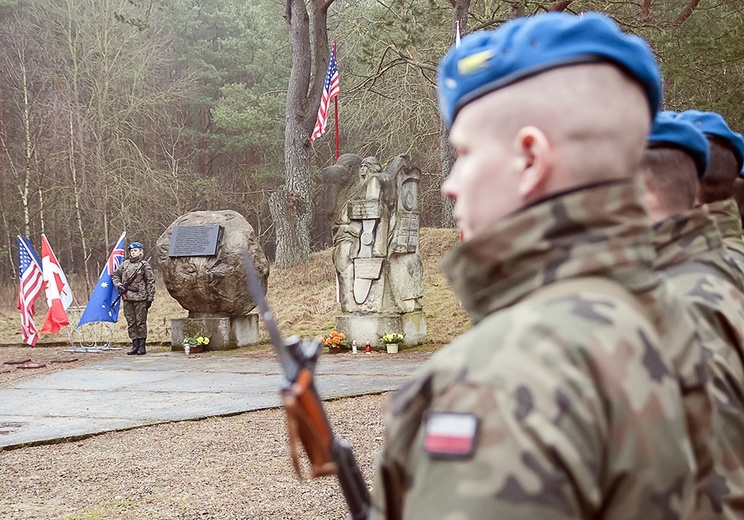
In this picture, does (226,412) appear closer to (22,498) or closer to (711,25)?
(22,498)

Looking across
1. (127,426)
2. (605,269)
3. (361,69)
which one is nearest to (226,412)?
(127,426)

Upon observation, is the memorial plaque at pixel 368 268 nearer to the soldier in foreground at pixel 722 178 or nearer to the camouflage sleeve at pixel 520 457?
the soldier in foreground at pixel 722 178

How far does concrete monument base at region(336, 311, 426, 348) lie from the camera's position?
483 inches

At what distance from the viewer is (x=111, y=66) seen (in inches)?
1109

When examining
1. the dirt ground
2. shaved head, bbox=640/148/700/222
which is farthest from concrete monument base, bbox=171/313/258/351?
shaved head, bbox=640/148/700/222

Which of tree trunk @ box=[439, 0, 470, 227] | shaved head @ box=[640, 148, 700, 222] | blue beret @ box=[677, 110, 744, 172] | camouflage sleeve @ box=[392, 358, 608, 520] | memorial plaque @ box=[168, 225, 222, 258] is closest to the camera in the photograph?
camouflage sleeve @ box=[392, 358, 608, 520]

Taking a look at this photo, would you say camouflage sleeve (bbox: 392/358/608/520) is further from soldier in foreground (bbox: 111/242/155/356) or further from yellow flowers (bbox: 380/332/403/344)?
soldier in foreground (bbox: 111/242/155/356)

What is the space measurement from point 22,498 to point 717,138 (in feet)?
15.9

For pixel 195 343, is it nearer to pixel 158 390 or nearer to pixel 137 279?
pixel 137 279

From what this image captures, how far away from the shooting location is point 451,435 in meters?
0.95


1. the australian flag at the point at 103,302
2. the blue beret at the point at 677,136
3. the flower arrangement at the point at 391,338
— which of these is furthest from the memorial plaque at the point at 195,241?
the blue beret at the point at 677,136

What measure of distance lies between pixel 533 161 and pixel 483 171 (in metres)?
0.07

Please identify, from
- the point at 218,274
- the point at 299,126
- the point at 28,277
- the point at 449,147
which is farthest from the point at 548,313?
the point at 299,126

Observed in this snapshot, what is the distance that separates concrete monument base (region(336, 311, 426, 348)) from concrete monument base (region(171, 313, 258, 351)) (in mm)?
1762
